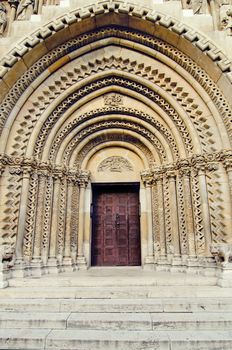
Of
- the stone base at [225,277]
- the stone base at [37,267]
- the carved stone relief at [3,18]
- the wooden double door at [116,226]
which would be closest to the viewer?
the stone base at [225,277]

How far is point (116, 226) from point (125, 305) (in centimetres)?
392

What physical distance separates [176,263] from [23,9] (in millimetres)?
7885

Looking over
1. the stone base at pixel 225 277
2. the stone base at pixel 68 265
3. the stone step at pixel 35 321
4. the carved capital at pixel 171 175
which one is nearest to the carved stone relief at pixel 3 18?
the carved capital at pixel 171 175

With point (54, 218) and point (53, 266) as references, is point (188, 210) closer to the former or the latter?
point (54, 218)

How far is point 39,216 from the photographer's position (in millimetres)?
6461

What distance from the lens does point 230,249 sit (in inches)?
194

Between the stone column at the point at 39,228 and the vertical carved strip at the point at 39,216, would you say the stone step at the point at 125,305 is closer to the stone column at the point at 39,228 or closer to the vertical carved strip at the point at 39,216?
the stone column at the point at 39,228

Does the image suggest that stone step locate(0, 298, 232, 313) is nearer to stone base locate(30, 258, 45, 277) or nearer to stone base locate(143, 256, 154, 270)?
stone base locate(30, 258, 45, 277)

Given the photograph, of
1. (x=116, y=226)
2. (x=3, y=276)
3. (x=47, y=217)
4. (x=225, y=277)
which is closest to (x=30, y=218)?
(x=47, y=217)

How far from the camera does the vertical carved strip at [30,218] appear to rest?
6.13 m

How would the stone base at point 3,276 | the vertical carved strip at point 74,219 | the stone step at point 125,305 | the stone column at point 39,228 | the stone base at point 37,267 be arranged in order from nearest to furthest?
the stone step at point 125,305 < the stone base at point 3,276 < the stone base at point 37,267 < the stone column at point 39,228 < the vertical carved strip at point 74,219

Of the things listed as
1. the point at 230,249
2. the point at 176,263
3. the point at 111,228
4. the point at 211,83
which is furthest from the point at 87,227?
the point at 211,83

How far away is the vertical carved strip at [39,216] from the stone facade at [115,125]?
26 mm

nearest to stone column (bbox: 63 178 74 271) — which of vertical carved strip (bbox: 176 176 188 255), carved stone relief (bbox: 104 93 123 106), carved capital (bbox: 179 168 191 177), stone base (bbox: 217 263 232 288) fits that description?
carved stone relief (bbox: 104 93 123 106)
